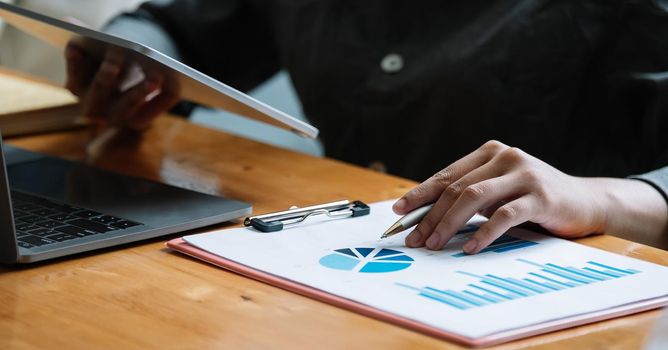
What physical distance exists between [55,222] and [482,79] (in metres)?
0.64

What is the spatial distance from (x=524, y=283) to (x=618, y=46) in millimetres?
596

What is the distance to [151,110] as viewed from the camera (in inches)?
47.9

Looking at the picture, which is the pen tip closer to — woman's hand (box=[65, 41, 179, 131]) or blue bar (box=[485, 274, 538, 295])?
blue bar (box=[485, 274, 538, 295])

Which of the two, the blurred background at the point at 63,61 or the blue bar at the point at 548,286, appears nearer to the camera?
the blue bar at the point at 548,286

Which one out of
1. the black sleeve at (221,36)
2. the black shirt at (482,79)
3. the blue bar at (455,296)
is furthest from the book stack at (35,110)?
the blue bar at (455,296)

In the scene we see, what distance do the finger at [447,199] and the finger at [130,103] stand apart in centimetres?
45

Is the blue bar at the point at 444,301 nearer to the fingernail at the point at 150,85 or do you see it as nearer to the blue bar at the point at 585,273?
the blue bar at the point at 585,273

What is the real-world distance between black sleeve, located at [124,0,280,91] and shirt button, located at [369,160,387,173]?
354 millimetres

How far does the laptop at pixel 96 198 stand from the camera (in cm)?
78

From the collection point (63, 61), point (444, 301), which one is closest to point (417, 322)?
point (444, 301)

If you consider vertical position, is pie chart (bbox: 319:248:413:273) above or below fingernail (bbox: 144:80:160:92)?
below

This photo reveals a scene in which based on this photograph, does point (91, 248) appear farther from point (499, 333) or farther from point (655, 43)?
point (655, 43)

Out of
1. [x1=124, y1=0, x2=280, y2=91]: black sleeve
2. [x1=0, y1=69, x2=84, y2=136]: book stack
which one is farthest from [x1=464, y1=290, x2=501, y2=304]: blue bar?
[x1=124, y1=0, x2=280, y2=91]: black sleeve

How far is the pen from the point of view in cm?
81
